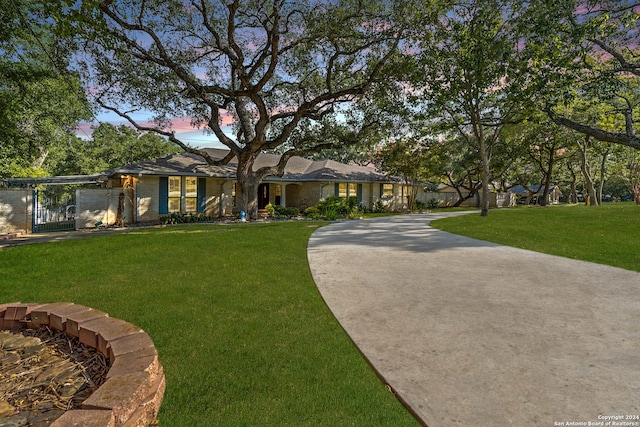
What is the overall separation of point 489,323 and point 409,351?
1.20 metres

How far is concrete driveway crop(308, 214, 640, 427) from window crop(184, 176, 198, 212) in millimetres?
14430

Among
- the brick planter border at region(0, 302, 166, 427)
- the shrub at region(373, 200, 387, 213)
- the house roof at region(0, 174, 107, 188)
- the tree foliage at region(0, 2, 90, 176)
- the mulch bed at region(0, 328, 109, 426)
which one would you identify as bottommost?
the mulch bed at region(0, 328, 109, 426)

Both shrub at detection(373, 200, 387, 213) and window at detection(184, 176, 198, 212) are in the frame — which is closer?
window at detection(184, 176, 198, 212)

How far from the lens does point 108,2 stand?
412 inches

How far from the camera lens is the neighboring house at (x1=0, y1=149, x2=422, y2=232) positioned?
1499 cm

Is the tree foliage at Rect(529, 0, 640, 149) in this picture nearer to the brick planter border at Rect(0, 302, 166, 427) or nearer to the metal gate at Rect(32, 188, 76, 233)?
the brick planter border at Rect(0, 302, 166, 427)

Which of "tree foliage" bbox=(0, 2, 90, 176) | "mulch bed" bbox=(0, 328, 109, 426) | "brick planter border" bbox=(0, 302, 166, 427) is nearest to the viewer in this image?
"brick planter border" bbox=(0, 302, 166, 427)

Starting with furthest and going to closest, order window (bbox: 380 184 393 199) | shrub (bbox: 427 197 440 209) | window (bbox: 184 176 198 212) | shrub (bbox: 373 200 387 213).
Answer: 1. shrub (bbox: 427 197 440 209)
2. window (bbox: 380 184 393 199)
3. shrub (bbox: 373 200 387 213)
4. window (bbox: 184 176 198 212)

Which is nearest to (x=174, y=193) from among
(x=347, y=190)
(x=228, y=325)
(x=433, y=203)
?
(x=347, y=190)

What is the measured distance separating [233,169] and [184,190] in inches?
148

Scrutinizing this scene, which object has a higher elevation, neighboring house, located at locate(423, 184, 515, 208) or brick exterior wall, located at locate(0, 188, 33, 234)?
neighboring house, located at locate(423, 184, 515, 208)

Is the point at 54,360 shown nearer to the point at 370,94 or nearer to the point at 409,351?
→ the point at 409,351

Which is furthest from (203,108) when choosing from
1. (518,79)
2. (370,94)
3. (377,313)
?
(377,313)

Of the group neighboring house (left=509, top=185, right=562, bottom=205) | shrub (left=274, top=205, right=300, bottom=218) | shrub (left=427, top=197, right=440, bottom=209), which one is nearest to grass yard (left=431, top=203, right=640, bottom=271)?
shrub (left=274, top=205, right=300, bottom=218)
